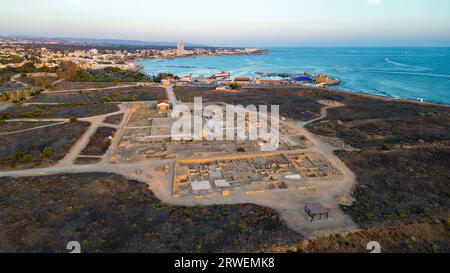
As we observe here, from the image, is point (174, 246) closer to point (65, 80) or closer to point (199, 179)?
point (199, 179)

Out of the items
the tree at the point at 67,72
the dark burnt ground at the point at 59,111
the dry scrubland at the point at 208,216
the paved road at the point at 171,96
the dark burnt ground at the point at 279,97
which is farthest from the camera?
the tree at the point at 67,72

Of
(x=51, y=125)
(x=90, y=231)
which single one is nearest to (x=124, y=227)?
(x=90, y=231)

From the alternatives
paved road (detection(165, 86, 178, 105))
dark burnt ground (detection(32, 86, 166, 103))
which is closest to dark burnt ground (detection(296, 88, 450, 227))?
paved road (detection(165, 86, 178, 105))

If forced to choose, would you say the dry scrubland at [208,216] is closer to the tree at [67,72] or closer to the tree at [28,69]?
the tree at [67,72]

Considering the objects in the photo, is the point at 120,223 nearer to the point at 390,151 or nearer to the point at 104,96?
the point at 390,151

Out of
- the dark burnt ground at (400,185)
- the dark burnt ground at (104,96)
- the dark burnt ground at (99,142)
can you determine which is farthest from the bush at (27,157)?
the dark burnt ground at (104,96)

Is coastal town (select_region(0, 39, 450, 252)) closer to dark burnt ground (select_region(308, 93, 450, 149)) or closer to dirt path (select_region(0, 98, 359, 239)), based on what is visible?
dirt path (select_region(0, 98, 359, 239))

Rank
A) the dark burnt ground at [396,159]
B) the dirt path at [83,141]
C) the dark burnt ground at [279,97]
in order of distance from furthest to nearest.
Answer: the dark burnt ground at [279,97]
the dirt path at [83,141]
the dark burnt ground at [396,159]
